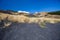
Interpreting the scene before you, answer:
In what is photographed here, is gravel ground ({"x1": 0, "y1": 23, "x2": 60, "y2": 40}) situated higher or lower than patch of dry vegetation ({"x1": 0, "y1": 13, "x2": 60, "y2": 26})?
lower

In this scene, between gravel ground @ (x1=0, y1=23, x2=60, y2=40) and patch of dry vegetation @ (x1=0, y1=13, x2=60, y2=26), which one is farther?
patch of dry vegetation @ (x1=0, y1=13, x2=60, y2=26)

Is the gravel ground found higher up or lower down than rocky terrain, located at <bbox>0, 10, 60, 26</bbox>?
lower down

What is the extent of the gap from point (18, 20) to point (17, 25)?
62 mm

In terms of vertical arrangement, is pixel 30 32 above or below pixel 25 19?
below

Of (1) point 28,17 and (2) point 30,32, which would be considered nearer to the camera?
(2) point 30,32

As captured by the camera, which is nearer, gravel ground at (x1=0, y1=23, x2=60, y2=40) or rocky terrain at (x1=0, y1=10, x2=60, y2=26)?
gravel ground at (x1=0, y1=23, x2=60, y2=40)

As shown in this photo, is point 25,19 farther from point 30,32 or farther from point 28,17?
point 30,32

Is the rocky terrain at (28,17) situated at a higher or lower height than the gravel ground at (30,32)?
higher

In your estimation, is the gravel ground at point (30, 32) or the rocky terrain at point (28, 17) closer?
the gravel ground at point (30, 32)

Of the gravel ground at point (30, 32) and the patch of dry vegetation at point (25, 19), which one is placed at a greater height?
the patch of dry vegetation at point (25, 19)

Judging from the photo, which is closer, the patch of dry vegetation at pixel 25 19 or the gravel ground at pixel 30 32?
the gravel ground at pixel 30 32

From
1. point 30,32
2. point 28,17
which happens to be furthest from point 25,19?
point 30,32

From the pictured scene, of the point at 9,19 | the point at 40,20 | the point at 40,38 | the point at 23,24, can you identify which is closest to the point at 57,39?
the point at 40,38

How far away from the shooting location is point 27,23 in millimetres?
1445
